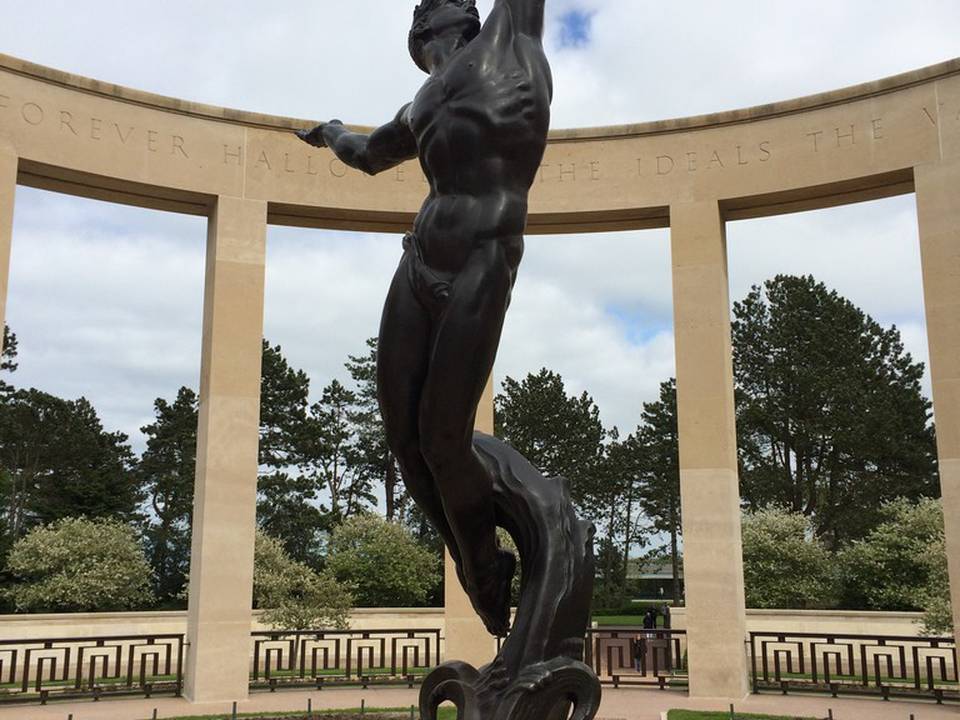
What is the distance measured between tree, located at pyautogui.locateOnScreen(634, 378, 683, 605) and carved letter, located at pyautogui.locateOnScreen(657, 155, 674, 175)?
122ft

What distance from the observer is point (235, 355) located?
584 inches

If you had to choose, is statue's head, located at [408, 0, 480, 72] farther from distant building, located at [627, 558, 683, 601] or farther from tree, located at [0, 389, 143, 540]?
distant building, located at [627, 558, 683, 601]

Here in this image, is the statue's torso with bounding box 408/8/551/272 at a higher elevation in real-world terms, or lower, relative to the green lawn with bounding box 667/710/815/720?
higher

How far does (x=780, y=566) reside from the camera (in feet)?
109

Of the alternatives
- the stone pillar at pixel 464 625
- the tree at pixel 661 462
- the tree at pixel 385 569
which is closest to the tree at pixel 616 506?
the tree at pixel 661 462

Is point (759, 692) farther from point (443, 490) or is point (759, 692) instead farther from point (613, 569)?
point (613, 569)

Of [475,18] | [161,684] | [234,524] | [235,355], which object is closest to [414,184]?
[235,355]

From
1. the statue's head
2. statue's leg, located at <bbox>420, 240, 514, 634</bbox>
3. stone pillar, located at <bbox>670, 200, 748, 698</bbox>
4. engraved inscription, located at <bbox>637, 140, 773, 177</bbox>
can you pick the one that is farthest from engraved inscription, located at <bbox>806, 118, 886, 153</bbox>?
statue's leg, located at <bbox>420, 240, 514, 634</bbox>

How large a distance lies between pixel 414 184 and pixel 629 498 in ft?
142

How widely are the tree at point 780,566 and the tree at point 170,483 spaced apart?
26443 mm

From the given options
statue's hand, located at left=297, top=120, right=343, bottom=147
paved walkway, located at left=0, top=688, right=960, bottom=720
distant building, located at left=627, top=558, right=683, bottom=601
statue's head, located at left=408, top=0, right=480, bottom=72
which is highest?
statue's head, located at left=408, top=0, right=480, bottom=72

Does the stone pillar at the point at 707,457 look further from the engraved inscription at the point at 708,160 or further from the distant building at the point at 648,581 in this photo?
the distant building at the point at 648,581

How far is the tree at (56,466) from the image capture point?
45878mm

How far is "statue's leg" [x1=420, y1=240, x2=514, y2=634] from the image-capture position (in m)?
4.60
